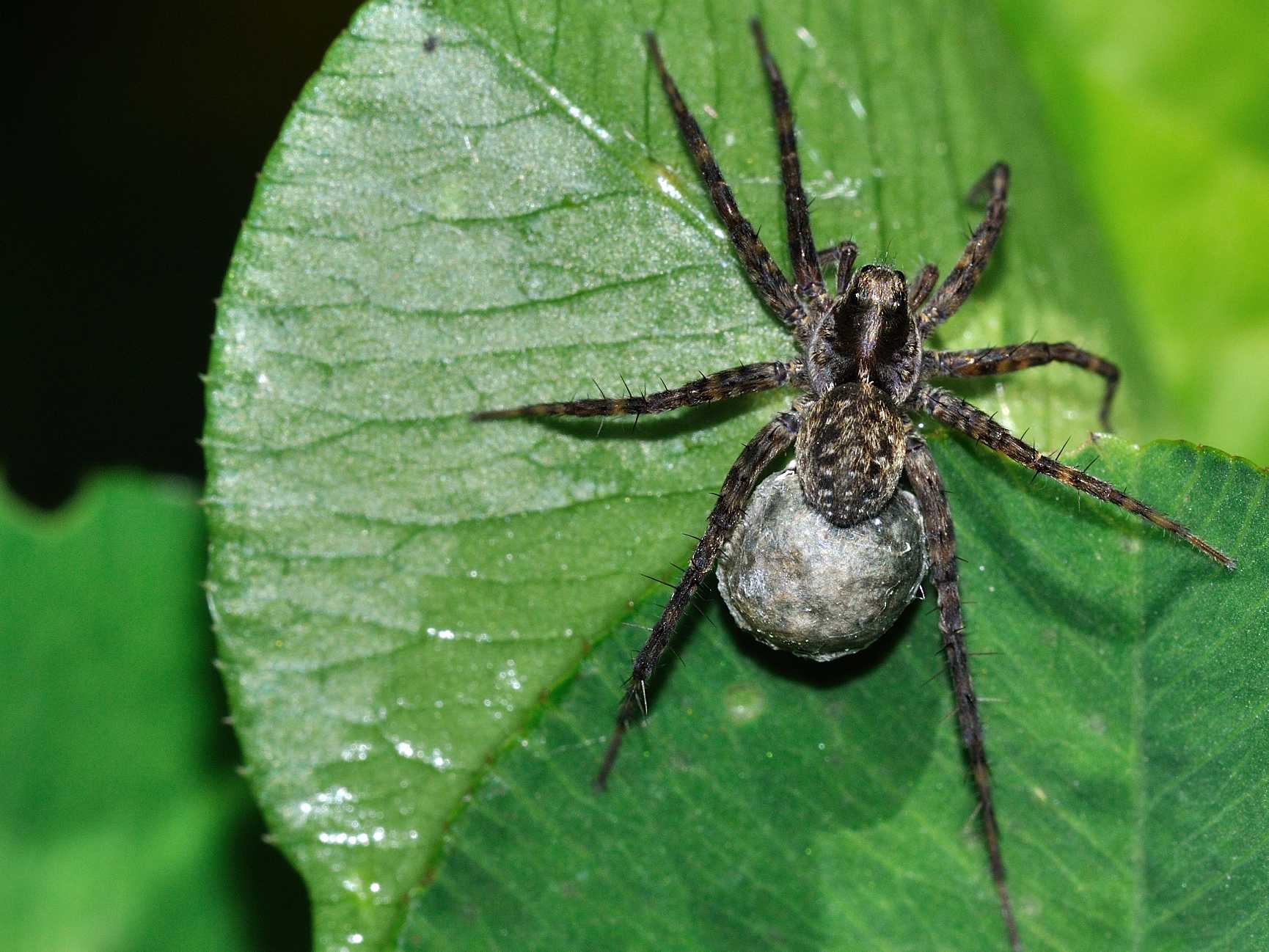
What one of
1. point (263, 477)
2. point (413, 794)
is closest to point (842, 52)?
point (263, 477)

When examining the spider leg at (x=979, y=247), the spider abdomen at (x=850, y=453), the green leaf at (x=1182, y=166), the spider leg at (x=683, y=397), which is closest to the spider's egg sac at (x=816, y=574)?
the spider abdomen at (x=850, y=453)

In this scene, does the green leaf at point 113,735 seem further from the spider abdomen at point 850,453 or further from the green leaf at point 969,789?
the spider abdomen at point 850,453

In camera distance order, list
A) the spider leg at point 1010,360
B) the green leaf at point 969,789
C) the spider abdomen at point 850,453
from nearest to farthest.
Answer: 1. the green leaf at point 969,789
2. the spider abdomen at point 850,453
3. the spider leg at point 1010,360

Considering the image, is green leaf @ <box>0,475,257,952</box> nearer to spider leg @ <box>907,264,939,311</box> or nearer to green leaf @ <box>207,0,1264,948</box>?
green leaf @ <box>207,0,1264,948</box>

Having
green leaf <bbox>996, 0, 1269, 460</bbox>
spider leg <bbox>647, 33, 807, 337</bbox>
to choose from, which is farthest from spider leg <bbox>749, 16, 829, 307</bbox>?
green leaf <bbox>996, 0, 1269, 460</bbox>

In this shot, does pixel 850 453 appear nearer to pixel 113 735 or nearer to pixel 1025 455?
pixel 1025 455
